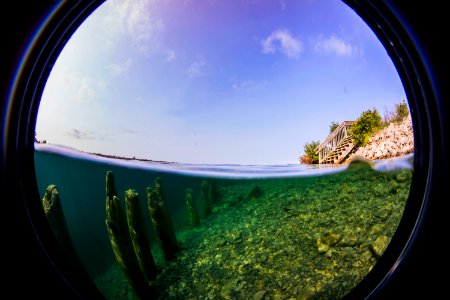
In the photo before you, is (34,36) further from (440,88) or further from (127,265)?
(127,265)

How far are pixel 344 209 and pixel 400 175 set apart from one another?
3128 millimetres

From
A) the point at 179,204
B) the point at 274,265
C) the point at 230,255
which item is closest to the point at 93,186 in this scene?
the point at 179,204

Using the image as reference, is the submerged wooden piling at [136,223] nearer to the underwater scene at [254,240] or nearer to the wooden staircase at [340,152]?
the underwater scene at [254,240]

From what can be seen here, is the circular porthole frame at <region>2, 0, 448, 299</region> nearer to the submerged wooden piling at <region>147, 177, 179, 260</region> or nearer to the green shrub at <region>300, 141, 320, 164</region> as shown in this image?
the submerged wooden piling at <region>147, 177, 179, 260</region>

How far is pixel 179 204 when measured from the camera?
27219mm

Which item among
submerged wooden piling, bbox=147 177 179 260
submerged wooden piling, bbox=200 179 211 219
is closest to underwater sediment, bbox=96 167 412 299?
submerged wooden piling, bbox=147 177 179 260

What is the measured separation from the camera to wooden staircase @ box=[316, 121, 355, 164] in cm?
1201

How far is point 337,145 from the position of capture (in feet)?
40.6

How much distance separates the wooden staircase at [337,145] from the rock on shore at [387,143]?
21.9 inches

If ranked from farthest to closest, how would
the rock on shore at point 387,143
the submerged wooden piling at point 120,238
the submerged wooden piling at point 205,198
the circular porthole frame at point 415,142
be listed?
the rock on shore at point 387,143, the submerged wooden piling at point 205,198, the submerged wooden piling at point 120,238, the circular porthole frame at point 415,142

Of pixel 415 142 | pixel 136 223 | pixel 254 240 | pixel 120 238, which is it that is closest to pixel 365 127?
pixel 254 240

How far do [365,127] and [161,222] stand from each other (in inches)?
429

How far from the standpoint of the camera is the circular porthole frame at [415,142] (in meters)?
1.04

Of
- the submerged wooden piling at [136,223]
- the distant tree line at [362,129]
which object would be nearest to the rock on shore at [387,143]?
the distant tree line at [362,129]
